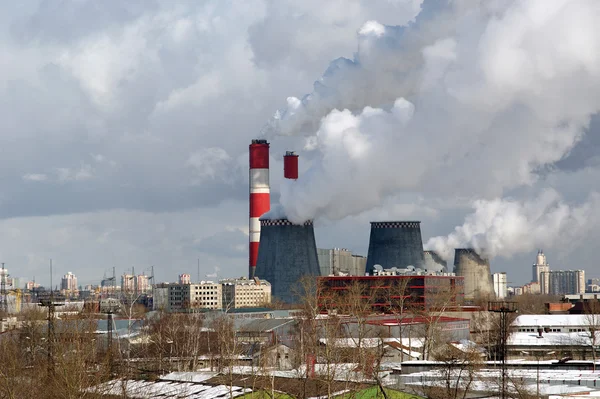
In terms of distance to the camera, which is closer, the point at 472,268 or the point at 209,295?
the point at 472,268

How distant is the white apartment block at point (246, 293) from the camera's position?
97.6m

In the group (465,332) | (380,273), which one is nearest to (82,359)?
(465,332)

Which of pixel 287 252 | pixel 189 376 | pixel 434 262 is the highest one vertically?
pixel 287 252

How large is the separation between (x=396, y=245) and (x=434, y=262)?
1084cm

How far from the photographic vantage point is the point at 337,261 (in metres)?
107

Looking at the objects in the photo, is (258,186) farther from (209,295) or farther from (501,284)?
(501,284)

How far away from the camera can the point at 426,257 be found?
101 meters

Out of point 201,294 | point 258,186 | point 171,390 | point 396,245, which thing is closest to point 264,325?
point 171,390

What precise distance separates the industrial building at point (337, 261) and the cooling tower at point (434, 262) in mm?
7127

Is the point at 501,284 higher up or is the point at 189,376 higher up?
the point at 501,284

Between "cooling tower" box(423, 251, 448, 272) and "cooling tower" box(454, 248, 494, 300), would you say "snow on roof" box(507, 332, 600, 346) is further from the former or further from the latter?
"cooling tower" box(423, 251, 448, 272)

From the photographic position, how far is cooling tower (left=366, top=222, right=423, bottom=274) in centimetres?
9100

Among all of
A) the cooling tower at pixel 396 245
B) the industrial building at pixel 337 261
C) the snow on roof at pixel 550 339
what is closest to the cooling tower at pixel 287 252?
the cooling tower at pixel 396 245

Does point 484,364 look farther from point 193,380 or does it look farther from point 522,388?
point 193,380
